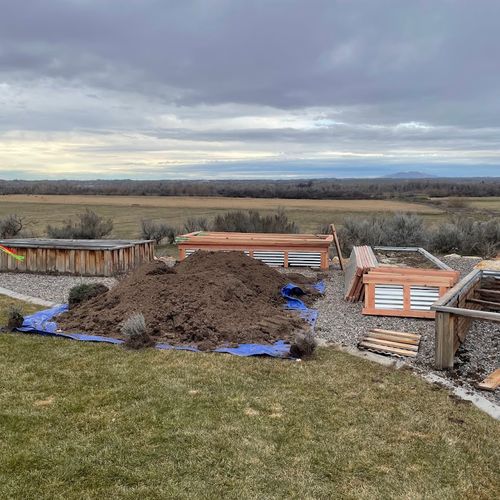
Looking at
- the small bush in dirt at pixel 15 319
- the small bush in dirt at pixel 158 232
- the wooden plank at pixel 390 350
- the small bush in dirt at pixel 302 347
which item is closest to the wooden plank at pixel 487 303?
the wooden plank at pixel 390 350

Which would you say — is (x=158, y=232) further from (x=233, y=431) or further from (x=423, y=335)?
(x=233, y=431)

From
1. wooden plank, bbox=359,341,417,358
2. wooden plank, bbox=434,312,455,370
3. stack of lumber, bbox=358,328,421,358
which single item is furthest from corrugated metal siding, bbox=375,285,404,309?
wooden plank, bbox=434,312,455,370

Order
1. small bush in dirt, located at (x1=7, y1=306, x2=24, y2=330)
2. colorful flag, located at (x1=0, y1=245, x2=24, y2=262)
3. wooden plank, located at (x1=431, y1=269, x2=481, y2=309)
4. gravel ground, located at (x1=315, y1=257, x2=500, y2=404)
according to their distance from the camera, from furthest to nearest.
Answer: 1. colorful flag, located at (x1=0, y1=245, x2=24, y2=262)
2. small bush in dirt, located at (x1=7, y1=306, x2=24, y2=330)
3. wooden plank, located at (x1=431, y1=269, x2=481, y2=309)
4. gravel ground, located at (x1=315, y1=257, x2=500, y2=404)

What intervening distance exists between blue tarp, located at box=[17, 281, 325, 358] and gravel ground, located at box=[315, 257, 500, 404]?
12.5 inches

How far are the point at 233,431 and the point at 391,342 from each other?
3.03 m

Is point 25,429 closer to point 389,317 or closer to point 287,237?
point 389,317

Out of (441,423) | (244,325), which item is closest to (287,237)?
(244,325)

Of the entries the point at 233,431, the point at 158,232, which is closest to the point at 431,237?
the point at 158,232

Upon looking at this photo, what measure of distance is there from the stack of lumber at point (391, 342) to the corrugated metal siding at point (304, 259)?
608 cm

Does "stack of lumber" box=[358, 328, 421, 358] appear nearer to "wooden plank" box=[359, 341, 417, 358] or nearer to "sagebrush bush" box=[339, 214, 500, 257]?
"wooden plank" box=[359, 341, 417, 358]

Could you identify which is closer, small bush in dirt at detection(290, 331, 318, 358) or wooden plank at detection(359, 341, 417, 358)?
small bush in dirt at detection(290, 331, 318, 358)

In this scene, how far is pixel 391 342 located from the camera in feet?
21.3

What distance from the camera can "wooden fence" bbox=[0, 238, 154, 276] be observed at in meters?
11.7

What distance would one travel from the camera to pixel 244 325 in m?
6.93
